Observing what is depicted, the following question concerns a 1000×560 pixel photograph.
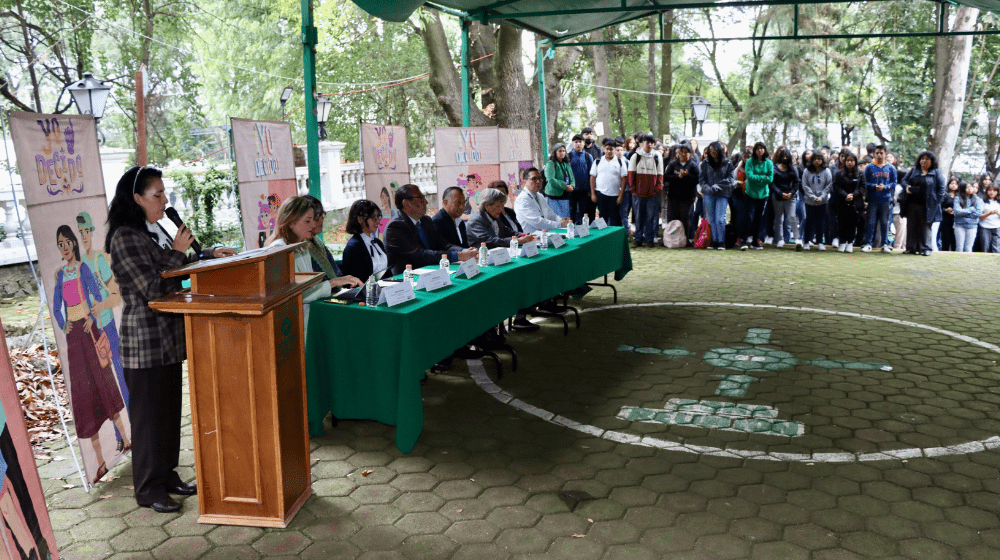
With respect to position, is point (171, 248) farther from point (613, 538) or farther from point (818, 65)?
point (818, 65)

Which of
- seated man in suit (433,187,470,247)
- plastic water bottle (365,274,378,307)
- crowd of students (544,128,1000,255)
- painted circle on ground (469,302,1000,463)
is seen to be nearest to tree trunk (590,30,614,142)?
crowd of students (544,128,1000,255)

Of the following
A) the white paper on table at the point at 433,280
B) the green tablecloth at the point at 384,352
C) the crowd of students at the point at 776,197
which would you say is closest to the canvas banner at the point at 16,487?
the green tablecloth at the point at 384,352

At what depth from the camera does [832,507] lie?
3.90 meters

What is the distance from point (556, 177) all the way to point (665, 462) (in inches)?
325

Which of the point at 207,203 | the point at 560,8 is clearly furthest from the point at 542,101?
the point at 207,203

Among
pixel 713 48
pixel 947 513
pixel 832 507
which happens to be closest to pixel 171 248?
pixel 832 507

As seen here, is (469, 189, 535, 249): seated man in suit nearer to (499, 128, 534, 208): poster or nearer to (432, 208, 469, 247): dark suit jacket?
A: (432, 208, 469, 247): dark suit jacket

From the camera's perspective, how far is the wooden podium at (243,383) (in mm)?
3492

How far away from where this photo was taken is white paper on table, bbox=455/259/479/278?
5.73 meters

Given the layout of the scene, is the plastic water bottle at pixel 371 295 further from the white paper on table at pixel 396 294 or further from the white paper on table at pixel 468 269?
the white paper on table at pixel 468 269

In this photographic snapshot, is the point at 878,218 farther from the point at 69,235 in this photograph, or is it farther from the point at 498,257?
the point at 69,235

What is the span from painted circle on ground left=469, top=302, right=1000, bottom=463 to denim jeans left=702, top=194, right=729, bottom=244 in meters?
5.55

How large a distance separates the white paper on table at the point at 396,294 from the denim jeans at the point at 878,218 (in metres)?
10.1

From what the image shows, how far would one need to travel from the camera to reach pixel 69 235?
4.07m
